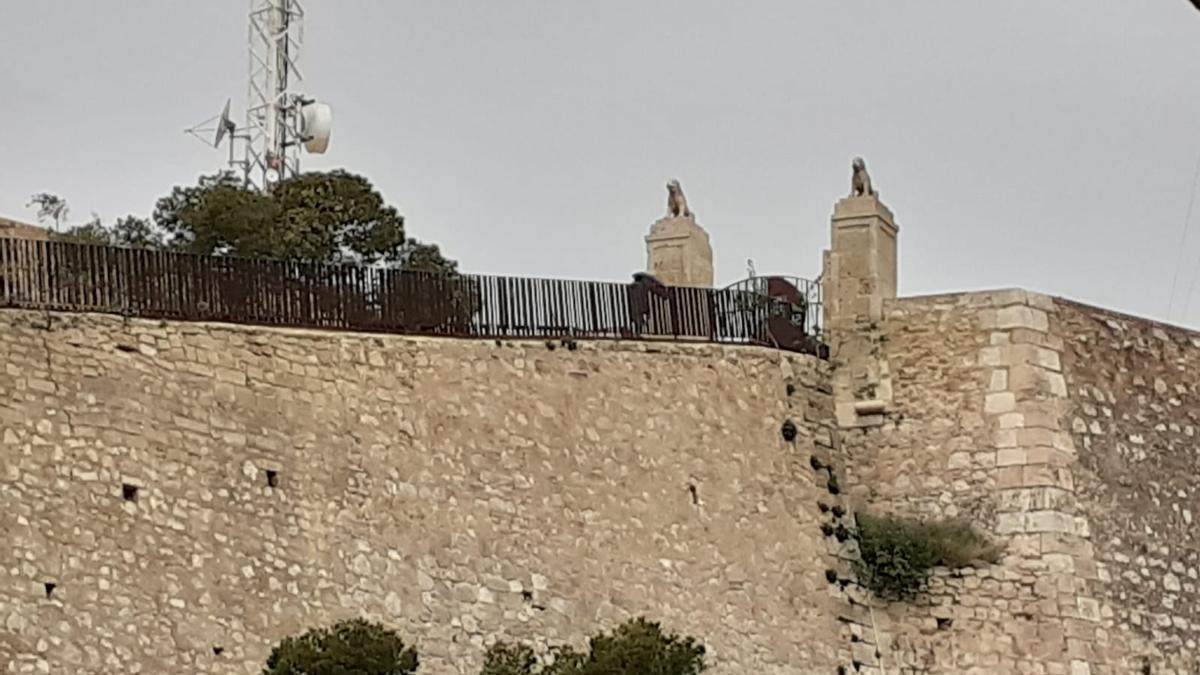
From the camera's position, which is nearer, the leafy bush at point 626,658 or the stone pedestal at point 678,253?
the leafy bush at point 626,658

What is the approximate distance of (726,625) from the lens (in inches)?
770

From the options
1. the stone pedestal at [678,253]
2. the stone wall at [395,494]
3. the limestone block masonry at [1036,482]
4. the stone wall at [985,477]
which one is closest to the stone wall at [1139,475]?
the limestone block masonry at [1036,482]

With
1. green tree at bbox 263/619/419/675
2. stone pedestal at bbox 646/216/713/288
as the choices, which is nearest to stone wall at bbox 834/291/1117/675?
stone pedestal at bbox 646/216/713/288

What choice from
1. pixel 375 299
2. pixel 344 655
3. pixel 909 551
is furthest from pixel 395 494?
pixel 909 551

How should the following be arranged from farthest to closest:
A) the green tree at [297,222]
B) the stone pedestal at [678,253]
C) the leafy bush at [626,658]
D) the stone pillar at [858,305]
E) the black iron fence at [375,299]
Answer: the stone pedestal at [678,253] → the stone pillar at [858,305] → the green tree at [297,222] → the black iron fence at [375,299] → the leafy bush at [626,658]

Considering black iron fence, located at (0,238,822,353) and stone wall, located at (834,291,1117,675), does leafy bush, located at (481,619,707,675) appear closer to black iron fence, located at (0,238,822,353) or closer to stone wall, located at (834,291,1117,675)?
black iron fence, located at (0,238,822,353)

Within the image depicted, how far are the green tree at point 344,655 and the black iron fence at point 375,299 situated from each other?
326 cm

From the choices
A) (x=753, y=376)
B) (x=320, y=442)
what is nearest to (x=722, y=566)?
(x=753, y=376)

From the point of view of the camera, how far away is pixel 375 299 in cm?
1864

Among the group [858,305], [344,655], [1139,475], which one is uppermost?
[858,305]

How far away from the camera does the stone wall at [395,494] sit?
51.8 feet

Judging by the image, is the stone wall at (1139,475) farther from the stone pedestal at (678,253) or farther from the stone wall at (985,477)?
the stone pedestal at (678,253)

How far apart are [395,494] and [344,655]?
3.61 meters

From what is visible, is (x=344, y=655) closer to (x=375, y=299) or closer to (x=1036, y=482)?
(x=375, y=299)
